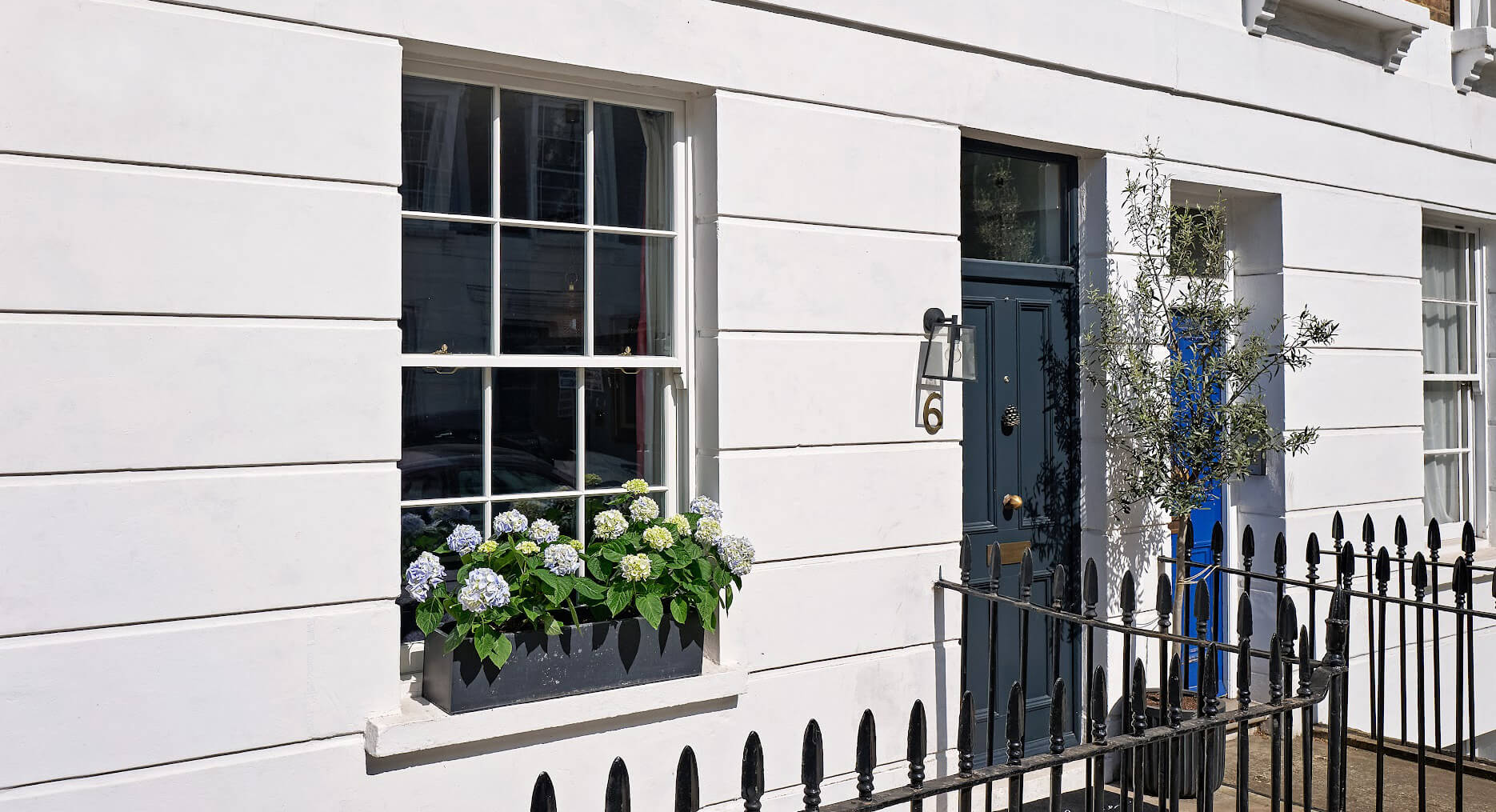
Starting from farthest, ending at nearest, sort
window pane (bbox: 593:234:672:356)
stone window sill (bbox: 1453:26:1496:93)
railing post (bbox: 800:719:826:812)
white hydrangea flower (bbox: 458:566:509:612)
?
stone window sill (bbox: 1453:26:1496:93) < window pane (bbox: 593:234:672:356) < white hydrangea flower (bbox: 458:566:509:612) < railing post (bbox: 800:719:826:812)

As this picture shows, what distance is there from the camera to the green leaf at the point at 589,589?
12.0 ft

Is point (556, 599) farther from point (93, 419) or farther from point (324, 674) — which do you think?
point (93, 419)

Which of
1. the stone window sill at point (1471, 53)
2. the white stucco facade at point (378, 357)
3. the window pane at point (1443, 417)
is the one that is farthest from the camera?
the window pane at point (1443, 417)

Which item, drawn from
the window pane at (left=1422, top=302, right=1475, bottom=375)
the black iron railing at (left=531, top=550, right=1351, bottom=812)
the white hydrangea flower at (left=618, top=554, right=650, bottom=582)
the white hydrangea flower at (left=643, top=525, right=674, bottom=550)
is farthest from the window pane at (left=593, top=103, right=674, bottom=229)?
the window pane at (left=1422, top=302, right=1475, bottom=375)

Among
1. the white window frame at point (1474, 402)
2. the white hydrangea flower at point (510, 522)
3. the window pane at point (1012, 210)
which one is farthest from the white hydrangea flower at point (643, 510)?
the white window frame at point (1474, 402)

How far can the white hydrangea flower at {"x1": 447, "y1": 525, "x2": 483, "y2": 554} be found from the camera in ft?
11.7

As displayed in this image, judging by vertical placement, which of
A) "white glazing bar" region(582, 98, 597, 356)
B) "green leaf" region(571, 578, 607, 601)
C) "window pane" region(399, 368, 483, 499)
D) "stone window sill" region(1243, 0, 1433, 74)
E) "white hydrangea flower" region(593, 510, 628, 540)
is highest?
"stone window sill" region(1243, 0, 1433, 74)

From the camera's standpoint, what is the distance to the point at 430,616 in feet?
11.4

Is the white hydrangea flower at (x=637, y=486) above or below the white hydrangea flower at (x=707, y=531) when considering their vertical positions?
above

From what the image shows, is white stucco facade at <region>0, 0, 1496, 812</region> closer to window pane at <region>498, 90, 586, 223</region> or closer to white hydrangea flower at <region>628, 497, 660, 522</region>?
window pane at <region>498, 90, 586, 223</region>

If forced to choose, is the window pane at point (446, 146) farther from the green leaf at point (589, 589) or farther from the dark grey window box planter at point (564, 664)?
the dark grey window box planter at point (564, 664)

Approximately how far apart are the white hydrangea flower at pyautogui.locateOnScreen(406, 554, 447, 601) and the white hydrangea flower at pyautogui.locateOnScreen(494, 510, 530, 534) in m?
0.24

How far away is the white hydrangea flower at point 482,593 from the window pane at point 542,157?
1.31m

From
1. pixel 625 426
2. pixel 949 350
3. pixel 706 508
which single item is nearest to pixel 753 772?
pixel 706 508
